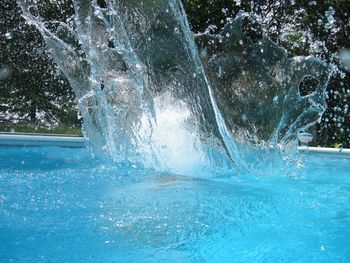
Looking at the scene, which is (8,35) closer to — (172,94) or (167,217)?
(172,94)

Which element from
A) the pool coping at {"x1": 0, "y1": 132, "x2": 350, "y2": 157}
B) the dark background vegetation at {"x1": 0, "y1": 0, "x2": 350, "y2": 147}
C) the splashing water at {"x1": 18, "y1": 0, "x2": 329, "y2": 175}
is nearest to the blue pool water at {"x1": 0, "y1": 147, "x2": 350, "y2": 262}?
the splashing water at {"x1": 18, "y1": 0, "x2": 329, "y2": 175}

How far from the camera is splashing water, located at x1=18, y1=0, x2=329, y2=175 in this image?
11.4 ft

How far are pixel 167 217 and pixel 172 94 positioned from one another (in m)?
1.62

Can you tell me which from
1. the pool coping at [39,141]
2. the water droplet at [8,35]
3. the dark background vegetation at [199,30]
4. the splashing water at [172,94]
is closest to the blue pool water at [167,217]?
the splashing water at [172,94]

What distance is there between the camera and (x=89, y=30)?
4.21 m

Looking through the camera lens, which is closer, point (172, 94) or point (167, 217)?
point (167, 217)

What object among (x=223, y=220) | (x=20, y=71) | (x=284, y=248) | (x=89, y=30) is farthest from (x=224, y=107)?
(x=20, y=71)

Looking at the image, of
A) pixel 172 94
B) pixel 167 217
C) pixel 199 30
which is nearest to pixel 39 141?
pixel 172 94

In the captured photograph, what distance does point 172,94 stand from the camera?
3.68 m

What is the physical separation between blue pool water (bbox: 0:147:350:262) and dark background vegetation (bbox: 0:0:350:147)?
3.86 metres

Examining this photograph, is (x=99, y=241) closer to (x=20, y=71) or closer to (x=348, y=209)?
(x=348, y=209)

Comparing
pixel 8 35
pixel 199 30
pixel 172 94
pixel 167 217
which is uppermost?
pixel 8 35

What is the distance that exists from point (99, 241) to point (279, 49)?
124 inches

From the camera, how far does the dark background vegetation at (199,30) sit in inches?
281
